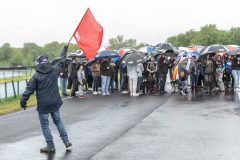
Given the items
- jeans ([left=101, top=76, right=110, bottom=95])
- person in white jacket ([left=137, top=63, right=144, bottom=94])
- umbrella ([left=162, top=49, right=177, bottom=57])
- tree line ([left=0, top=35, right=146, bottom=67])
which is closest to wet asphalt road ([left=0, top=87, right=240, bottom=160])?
person in white jacket ([left=137, top=63, right=144, bottom=94])

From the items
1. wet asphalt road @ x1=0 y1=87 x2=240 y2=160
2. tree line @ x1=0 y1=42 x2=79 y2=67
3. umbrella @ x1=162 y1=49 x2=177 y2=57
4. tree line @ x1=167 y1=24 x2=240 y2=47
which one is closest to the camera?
wet asphalt road @ x1=0 y1=87 x2=240 y2=160

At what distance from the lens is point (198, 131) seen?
11.3 meters

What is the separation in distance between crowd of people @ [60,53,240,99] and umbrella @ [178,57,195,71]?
0.14 meters

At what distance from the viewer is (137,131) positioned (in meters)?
11.3

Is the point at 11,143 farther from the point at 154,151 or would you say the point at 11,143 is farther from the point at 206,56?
the point at 206,56

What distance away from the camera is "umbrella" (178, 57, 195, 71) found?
2066 cm

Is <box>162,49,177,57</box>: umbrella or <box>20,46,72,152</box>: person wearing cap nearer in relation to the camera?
<box>20,46,72,152</box>: person wearing cap

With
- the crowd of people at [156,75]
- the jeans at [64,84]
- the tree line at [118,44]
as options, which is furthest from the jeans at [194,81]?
the tree line at [118,44]

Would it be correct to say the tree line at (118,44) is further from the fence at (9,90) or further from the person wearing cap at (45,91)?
the person wearing cap at (45,91)

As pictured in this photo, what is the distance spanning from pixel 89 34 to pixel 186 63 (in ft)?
21.4

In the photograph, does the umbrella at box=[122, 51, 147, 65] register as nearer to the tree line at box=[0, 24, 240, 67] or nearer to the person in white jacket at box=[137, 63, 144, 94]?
the person in white jacket at box=[137, 63, 144, 94]

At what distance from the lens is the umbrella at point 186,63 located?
67.8 ft

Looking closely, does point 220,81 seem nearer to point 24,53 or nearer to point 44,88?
point 44,88

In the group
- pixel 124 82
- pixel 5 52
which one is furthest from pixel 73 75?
pixel 5 52
